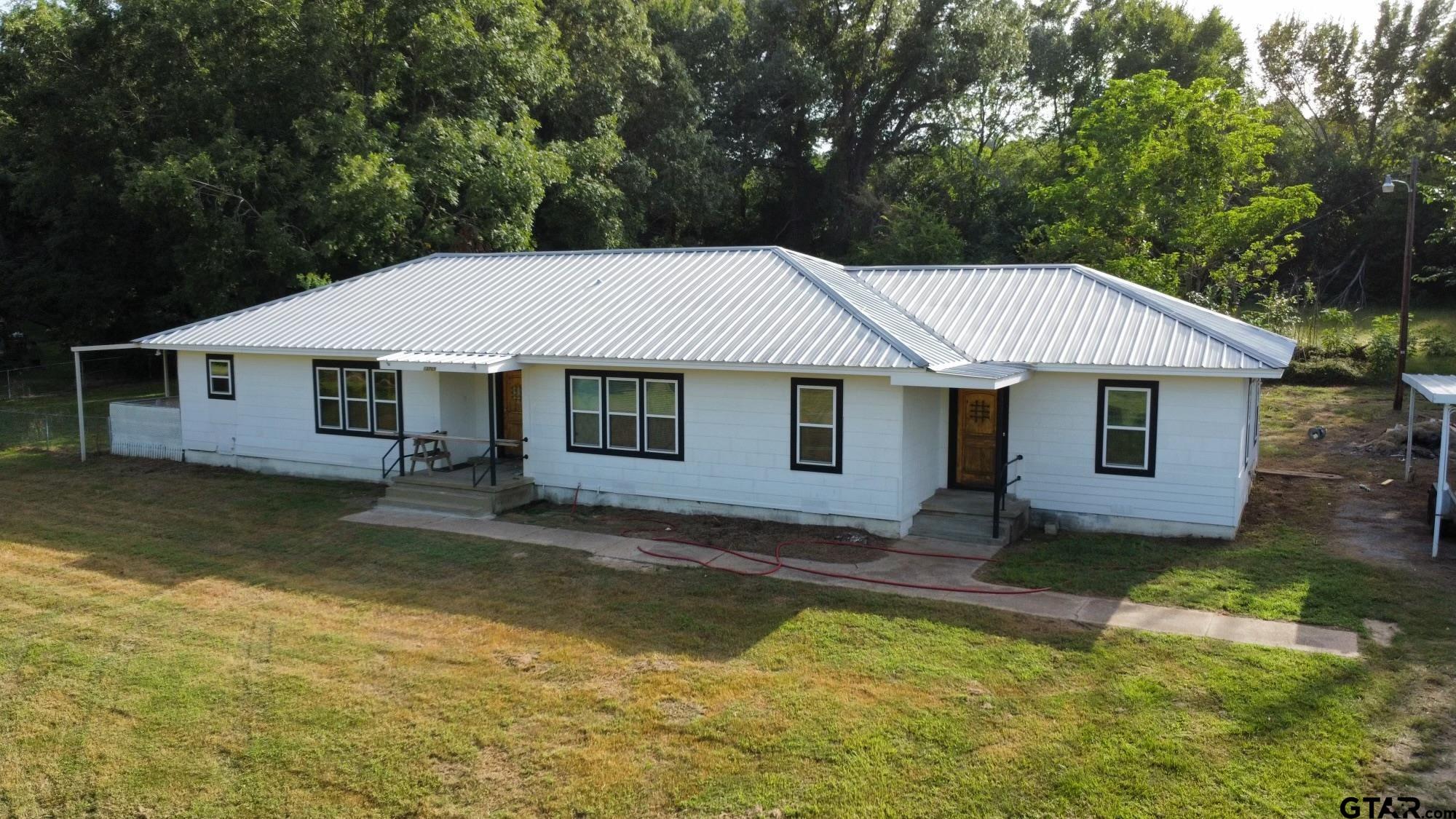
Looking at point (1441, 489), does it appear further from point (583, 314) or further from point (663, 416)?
point (583, 314)

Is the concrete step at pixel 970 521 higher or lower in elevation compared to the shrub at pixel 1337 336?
lower

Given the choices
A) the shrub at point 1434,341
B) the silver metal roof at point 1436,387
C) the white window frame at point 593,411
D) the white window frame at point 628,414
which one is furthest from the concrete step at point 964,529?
the shrub at point 1434,341

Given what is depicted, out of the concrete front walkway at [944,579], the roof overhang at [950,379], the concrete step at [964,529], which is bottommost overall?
the concrete front walkway at [944,579]

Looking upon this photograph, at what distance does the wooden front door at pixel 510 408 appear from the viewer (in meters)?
17.7

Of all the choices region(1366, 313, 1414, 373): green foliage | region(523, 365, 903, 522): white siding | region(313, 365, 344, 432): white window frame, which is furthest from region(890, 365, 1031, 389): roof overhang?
region(1366, 313, 1414, 373): green foliage

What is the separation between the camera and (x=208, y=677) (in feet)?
29.5

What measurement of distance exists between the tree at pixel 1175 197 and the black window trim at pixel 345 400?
66.1 feet

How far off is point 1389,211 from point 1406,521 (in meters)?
33.2

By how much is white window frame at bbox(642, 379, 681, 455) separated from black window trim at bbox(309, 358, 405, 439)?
476 centimetres

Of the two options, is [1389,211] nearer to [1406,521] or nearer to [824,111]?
[824,111]

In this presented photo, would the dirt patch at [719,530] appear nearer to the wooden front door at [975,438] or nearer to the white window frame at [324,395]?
the wooden front door at [975,438]

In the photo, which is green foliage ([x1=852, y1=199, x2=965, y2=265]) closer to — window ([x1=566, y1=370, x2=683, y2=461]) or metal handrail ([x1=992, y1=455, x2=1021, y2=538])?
window ([x1=566, y1=370, x2=683, y2=461])

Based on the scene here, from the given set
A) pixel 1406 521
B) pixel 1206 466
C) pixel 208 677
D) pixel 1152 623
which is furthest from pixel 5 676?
pixel 1406 521

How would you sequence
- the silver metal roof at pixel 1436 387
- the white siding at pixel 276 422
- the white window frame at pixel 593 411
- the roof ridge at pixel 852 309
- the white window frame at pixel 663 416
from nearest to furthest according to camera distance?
the silver metal roof at pixel 1436 387
the roof ridge at pixel 852 309
the white window frame at pixel 663 416
the white window frame at pixel 593 411
the white siding at pixel 276 422
